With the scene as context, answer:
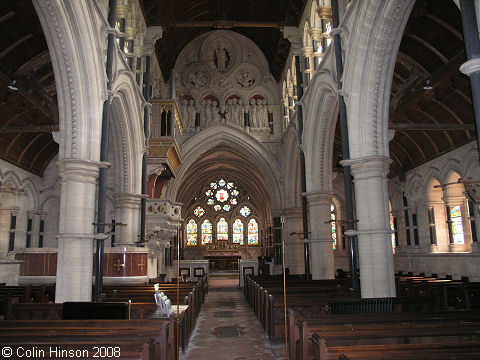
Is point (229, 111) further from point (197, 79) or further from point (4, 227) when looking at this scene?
point (4, 227)

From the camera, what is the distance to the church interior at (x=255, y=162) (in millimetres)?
5199

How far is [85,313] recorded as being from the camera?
5.77 m

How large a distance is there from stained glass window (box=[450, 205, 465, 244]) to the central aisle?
8044mm

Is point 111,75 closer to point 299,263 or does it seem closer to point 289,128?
point 289,128

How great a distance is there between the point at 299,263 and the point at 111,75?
1144 centimetres

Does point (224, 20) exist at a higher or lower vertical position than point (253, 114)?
higher

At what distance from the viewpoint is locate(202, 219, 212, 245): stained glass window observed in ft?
109

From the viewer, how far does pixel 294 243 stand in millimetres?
18328

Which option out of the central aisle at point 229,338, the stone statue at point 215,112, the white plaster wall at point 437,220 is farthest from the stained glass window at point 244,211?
the central aisle at point 229,338

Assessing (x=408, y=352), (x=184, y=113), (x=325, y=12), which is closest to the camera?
(x=408, y=352)

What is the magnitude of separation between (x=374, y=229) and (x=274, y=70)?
1444 centimetres

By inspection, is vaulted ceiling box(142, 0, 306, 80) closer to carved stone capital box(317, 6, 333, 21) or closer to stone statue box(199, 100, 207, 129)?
stone statue box(199, 100, 207, 129)

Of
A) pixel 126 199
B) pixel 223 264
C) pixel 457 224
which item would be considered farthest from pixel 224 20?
pixel 223 264

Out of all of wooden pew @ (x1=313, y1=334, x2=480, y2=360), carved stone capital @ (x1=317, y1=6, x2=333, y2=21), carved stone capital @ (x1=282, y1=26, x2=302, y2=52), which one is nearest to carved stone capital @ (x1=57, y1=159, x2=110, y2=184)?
wooden pew @ (x1=313, y1=334, x2=480, y2=360)
